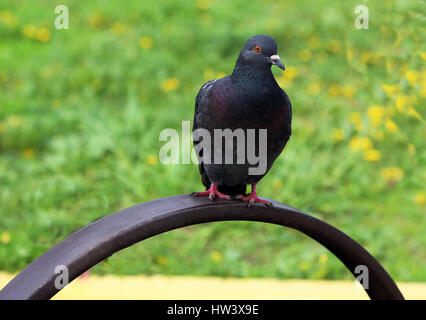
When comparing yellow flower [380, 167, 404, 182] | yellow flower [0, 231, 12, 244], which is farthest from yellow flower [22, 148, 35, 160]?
yellow flower [380, 167, 404, 182]

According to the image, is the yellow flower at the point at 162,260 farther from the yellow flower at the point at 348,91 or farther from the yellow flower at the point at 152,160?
the yellow flower at the point at 348,91

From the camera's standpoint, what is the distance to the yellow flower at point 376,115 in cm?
448

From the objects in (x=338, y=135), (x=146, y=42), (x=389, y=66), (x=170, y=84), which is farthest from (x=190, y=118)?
(x=389, y=66)

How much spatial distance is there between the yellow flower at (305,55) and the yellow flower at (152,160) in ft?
6.79

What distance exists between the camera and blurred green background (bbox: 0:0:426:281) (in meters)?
3.45

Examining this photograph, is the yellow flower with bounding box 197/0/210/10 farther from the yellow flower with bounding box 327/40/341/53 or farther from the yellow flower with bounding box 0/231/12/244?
the yellow flower with bounding box 0/231/12/244

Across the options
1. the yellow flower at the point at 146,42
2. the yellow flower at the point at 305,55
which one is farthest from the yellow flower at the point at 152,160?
the yellow flower at the point at 305,55

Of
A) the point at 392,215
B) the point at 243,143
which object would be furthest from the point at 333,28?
the point at 243,143

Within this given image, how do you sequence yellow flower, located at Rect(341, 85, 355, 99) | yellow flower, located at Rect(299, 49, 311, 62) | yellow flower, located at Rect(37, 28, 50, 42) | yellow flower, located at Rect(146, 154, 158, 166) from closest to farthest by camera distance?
1. yellow flower, located at Rect(146, 154, 158, 166)
2. yellow flower, located at Rect(341, 85, 355, 99)
3. yellow flower, located at Rect(299, 49, 311, 62)
4. yellow flower, located at Rect(37, 28, 50, 42)

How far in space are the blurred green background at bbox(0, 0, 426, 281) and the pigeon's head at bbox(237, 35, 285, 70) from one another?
919mm

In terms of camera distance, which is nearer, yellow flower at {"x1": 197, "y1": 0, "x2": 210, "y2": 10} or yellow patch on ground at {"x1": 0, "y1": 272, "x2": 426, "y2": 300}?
yellow patch on ground at {"x1": 0, "y1": 272, "x2": 426, "y2": 300}

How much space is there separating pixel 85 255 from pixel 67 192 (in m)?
2.76

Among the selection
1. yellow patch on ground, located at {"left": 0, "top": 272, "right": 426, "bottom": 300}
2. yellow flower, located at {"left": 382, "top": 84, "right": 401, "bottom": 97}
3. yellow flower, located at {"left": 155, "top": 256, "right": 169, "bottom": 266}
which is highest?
yellow flower, located at {"left": 382, "top": 84, "right": 401, "bottom": 97}

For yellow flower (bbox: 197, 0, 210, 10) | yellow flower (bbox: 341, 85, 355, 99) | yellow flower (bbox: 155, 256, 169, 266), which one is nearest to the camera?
yellow flower (bbox: 155, 256, 169, 266)
